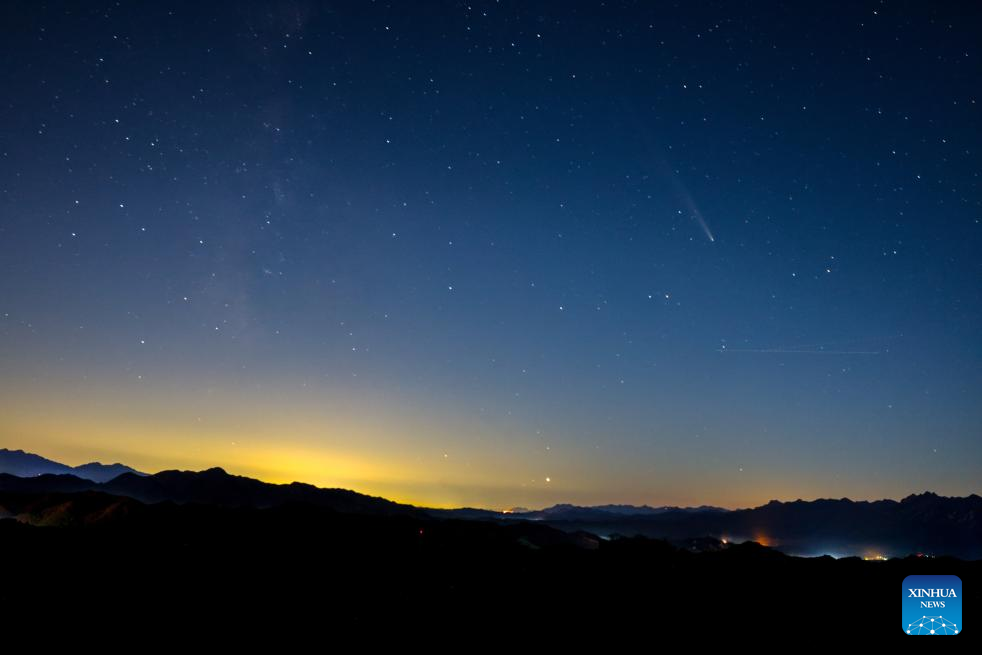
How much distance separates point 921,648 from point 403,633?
942 inches

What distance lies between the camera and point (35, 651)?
20.5 metres

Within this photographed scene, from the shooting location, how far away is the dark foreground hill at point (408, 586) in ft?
89.5

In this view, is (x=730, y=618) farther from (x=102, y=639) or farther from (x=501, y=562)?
(x=102, y=639)

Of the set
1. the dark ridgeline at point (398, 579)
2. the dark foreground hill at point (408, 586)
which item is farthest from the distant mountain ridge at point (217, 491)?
the dark foreground hill at point (408, 586)

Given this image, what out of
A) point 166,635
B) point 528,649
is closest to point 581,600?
point 528,649

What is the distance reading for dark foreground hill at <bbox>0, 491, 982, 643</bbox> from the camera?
89.5 ft
